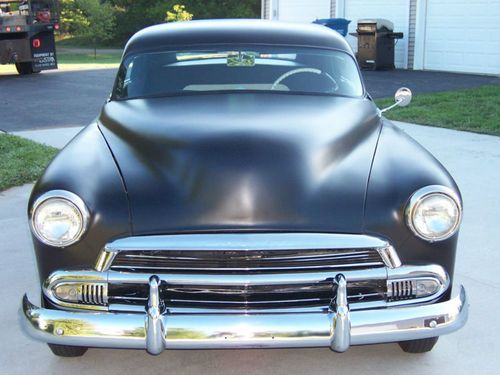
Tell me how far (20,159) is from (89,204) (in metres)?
4.95

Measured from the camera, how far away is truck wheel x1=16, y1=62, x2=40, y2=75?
1819 cm

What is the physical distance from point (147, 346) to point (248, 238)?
1.85 feet

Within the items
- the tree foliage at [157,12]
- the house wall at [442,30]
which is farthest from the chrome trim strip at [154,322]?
the tree foliage at [157,12]

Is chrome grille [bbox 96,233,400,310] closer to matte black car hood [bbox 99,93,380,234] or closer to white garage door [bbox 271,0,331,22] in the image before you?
matte black car hood [bbox 99,93,380,234]

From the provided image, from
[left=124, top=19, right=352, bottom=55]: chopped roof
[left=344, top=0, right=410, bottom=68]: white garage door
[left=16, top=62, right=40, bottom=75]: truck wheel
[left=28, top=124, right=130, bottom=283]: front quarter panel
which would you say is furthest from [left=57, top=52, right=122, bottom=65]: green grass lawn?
[left=28, top=124, right=130, bottom=283]: front quarter panel

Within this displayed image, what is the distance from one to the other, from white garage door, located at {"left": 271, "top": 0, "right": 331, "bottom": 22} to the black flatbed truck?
8.49 metres

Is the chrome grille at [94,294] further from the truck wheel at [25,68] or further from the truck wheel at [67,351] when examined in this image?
the truck wheel at [25,68]

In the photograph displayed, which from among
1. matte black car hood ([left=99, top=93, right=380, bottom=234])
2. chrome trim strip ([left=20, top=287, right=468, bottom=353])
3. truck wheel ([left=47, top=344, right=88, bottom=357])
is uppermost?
matte black car hood ([left=99, top=93, right=380, bottom=234])

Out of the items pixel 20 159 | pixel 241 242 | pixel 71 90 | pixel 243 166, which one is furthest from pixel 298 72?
pixel 71 90

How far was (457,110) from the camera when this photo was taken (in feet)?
35.3

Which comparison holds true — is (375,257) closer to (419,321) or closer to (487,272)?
(419,321)

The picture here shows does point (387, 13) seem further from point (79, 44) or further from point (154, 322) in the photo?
point (79, 44)

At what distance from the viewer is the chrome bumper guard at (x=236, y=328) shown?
265 centimetres

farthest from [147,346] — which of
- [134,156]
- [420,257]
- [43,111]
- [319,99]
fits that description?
[43,111]
